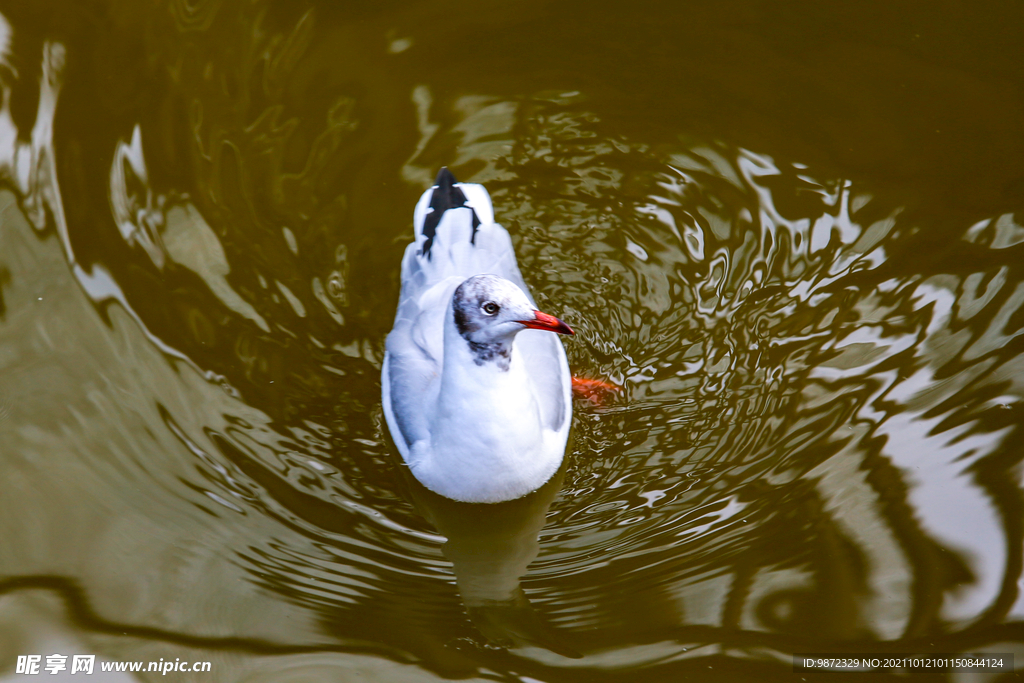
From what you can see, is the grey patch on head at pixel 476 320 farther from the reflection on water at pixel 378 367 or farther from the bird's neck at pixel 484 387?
the reflection on water at pixel 378 367

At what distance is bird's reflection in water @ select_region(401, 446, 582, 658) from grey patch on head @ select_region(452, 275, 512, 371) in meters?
0.78

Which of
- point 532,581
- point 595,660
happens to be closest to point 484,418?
point 532,581

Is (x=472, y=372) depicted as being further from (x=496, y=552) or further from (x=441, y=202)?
(x=441, y=202)

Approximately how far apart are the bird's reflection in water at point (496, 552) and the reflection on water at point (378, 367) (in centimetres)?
2

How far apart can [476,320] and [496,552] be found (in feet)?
3.75

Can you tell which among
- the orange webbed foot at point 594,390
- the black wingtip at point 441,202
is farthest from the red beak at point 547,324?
the black wingtip at point 441,202

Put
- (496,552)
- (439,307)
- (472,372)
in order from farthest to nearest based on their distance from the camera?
1. (439,307)
2. (496,552)
3. (472,372)

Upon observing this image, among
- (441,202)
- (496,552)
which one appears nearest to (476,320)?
(496,552)

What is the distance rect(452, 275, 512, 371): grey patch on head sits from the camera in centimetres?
381

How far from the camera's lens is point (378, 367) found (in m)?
4.95

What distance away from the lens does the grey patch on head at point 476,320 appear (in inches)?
150

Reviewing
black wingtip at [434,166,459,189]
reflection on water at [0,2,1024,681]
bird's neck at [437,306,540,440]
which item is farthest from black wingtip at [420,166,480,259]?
bird's neck at [437,306,540,440]

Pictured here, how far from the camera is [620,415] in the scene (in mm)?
4629

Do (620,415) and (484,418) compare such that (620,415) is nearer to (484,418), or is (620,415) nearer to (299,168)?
(484,418)
